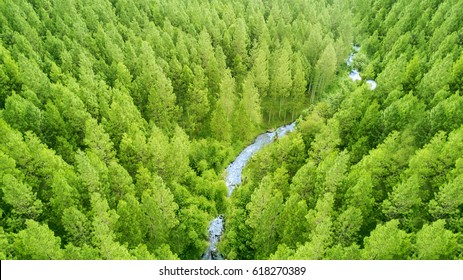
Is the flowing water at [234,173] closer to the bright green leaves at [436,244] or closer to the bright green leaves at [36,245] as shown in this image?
the bright green leaves at [36,245]

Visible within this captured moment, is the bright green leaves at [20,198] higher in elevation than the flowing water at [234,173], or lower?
lower

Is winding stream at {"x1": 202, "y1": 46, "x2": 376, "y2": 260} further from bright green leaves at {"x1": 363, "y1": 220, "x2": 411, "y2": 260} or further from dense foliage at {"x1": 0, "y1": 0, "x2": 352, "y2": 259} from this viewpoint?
bright green leaves at {"x1": 363, "y1": 220, "x2": 411, "y2": 260}

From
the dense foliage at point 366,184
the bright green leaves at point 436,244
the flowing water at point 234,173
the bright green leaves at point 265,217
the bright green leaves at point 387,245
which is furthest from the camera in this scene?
the flowing water at point 234,173

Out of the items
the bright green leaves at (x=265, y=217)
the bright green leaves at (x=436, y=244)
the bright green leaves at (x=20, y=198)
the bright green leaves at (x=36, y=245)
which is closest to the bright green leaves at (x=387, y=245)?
the bright green leaves at (x=436, y=244)

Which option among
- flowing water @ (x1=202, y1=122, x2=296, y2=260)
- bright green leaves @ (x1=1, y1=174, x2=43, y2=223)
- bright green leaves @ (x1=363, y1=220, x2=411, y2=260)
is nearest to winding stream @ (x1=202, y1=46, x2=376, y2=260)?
flowing water @ (x1=202, y1=122, x2=296, y2=260)

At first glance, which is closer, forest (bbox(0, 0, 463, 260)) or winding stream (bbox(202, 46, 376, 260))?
forest (bbox(0, 0, 463, 260))
